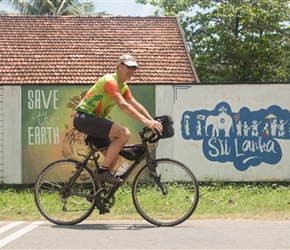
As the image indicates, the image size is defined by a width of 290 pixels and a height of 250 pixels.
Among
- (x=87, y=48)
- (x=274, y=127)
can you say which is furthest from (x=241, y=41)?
(x=274, y=127)

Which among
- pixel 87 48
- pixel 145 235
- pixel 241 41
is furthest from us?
pixel 241 41

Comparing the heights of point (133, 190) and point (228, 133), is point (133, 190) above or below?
below

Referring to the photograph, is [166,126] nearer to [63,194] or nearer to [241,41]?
[63,194]

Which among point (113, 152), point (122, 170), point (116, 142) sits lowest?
point (122, 170)

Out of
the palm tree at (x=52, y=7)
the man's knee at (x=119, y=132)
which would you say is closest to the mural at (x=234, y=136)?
the man's knee at (x=119, y=132)

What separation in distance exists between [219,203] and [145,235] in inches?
114

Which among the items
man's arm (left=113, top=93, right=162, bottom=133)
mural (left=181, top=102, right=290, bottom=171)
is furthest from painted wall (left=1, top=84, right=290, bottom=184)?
man's arm (left=113, top=93, right=162, bottom=133)

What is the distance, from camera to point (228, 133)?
10367 millimetres

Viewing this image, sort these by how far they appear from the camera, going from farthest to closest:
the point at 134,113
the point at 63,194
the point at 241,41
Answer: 1. the point at 241,41
2. the point at 63,194
3. the point at 134,113

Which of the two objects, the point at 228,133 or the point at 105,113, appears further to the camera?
the point at 228,133

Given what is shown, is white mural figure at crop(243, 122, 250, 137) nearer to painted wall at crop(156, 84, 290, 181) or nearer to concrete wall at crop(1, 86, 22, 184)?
A: painted wall at crop(156, 84, 290, 181)

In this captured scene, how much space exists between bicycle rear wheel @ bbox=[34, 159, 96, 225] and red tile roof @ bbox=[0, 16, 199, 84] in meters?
15.4

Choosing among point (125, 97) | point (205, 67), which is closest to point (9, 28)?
point (205, 67)

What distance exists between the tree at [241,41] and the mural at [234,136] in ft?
80.4
